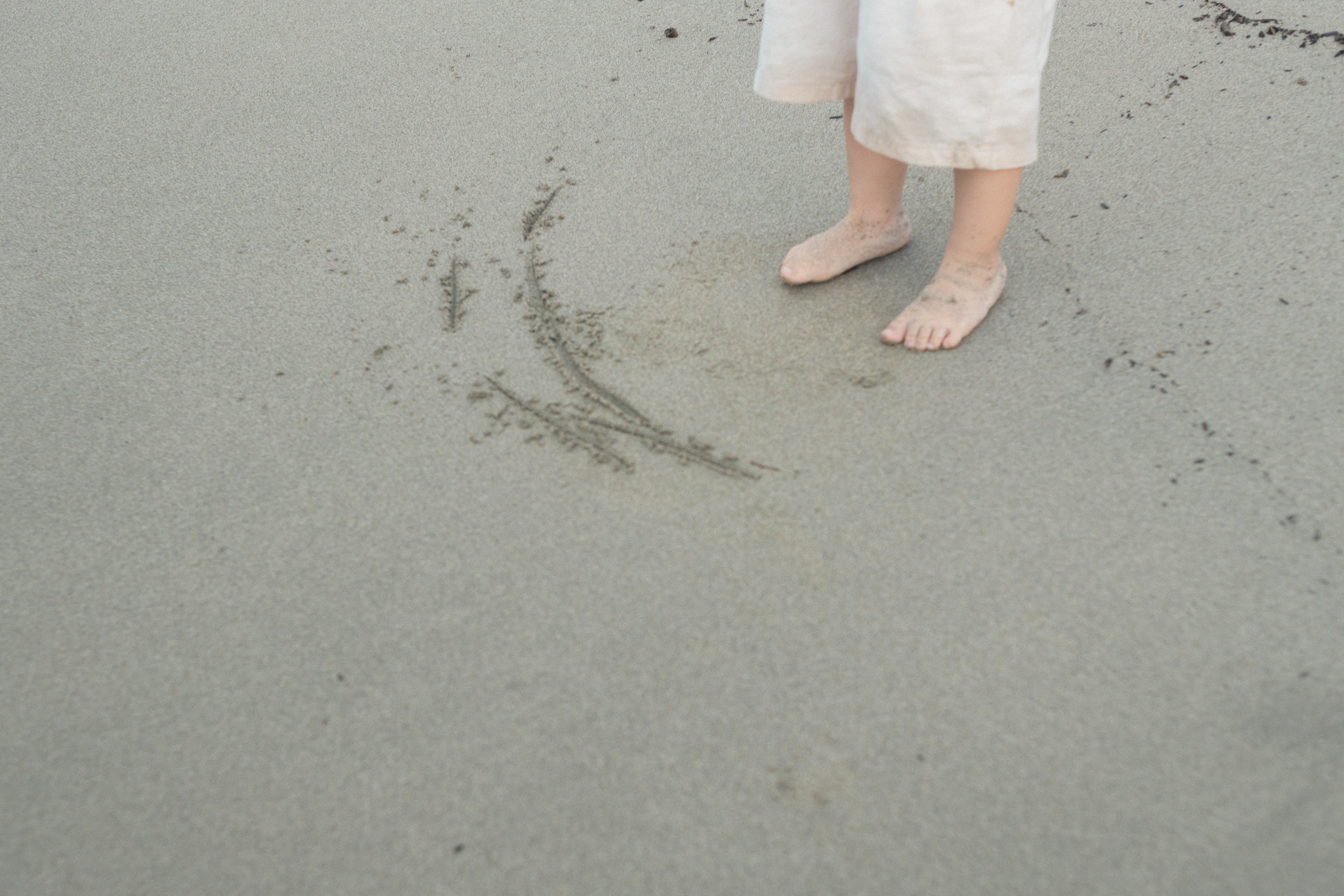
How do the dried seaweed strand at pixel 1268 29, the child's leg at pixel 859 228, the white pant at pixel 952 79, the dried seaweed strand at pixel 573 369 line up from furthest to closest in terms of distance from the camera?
the dried seaweed strand at pixel 1268 29
the child's leg at pixel 859 228
the dried seaweed strand at pixel 573 369
the white pant at pixel 952 79

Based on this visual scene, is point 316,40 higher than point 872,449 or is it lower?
higher

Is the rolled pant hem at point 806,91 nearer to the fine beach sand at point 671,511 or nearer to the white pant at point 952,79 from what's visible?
the white pant at point 952,79

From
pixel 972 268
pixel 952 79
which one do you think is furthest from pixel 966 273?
pixel 952 79

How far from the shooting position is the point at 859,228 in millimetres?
1422

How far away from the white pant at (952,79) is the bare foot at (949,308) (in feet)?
0.58

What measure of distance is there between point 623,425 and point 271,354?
54 cm

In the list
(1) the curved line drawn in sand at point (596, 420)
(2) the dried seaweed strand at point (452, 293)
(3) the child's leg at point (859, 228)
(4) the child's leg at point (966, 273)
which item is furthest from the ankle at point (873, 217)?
(2) the dried seaweed strand at point (452, 293)

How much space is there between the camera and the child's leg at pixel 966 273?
125 centimetres

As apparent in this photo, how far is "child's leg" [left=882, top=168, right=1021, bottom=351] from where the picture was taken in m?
1.25

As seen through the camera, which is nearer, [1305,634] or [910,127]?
[1305,634]

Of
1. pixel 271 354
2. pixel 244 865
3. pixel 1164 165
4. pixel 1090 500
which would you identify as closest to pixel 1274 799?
pixel 1090 500

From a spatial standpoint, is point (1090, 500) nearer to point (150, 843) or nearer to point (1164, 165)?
point (1164, 165)

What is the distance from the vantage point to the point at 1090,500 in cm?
105

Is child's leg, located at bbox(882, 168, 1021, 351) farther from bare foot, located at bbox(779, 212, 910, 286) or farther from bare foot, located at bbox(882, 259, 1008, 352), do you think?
bare foot, located at bbox(779, 212, 910, 286)
